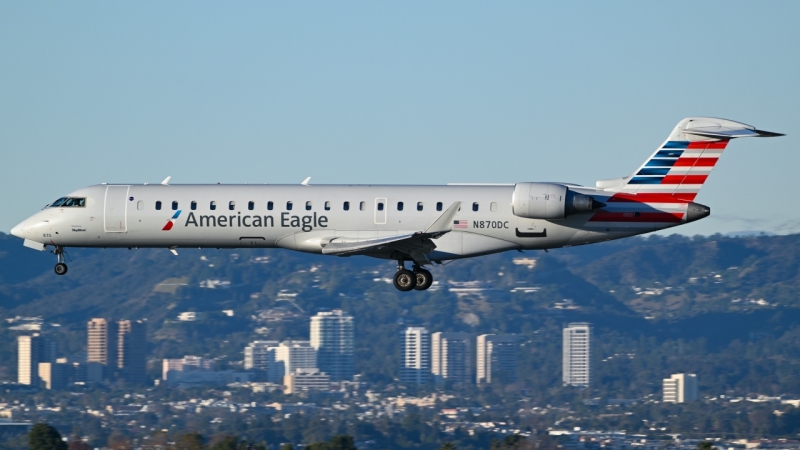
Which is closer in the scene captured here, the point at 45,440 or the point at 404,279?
the point at 404,279

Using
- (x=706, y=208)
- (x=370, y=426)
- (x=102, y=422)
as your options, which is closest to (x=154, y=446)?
(x=370, y=426)

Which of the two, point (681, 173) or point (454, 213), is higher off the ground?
point (681, 173)

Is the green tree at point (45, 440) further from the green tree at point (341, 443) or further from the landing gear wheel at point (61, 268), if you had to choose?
the landing gear wheel at point (61, 268)

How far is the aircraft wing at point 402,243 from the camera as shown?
1670 inches

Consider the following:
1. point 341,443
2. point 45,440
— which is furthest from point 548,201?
point 45,440

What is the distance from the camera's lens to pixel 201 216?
4522cm

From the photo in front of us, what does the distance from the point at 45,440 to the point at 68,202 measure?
171 feet

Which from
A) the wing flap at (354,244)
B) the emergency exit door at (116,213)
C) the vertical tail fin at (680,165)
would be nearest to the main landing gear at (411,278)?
the wing flap at (354,244)

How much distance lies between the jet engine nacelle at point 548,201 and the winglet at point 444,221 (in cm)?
226

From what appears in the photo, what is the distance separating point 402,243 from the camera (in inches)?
1694

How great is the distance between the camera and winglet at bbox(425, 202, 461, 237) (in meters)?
42.3

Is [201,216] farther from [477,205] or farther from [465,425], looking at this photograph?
[465,425]

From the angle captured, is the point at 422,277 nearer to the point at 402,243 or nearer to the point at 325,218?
the point at 402,243

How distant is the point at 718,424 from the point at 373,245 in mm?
135052
